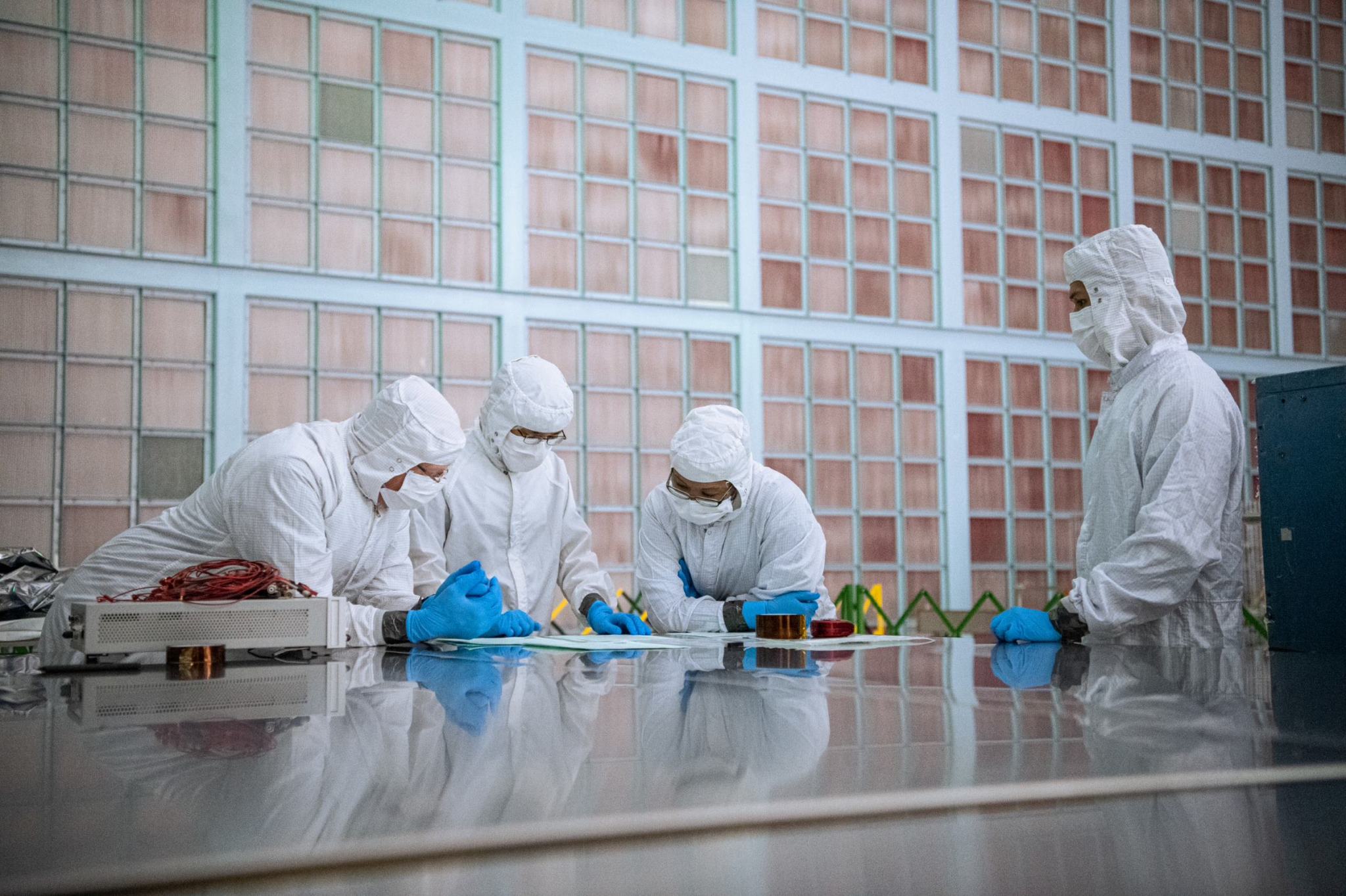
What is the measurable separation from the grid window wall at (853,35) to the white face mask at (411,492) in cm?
667

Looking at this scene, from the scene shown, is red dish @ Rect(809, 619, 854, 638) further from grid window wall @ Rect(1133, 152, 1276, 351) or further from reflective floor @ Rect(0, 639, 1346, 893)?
grid window wall @ Rect(1133, 152, 1276, 351)

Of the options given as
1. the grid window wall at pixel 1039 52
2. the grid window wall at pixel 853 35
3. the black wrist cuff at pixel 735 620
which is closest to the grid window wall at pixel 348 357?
the grid window wall at pixel 853 35

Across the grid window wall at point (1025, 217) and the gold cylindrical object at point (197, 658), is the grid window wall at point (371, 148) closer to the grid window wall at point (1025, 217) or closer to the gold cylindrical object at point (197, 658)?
the grid window wall at point (1025, 217)

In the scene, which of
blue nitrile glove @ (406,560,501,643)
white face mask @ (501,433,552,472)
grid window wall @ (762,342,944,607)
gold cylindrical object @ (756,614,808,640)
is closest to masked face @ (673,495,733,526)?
white face mask @ (501,433,552,472)

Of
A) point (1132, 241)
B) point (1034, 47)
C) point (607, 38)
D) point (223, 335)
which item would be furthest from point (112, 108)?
point (1034, 47)

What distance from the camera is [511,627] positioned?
3295 millimetres

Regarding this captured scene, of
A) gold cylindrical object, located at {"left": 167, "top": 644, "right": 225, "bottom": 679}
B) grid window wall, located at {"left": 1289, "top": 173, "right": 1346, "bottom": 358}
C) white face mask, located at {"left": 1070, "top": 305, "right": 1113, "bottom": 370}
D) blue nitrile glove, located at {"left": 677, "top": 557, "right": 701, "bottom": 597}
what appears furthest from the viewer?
grid window wall, located at {"left": 1289, "top": 173, "right": 1346, "bottom": 358}

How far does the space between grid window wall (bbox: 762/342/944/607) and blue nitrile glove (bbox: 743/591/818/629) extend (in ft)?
16.2

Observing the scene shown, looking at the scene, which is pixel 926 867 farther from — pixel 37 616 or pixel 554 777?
pixel 37 616

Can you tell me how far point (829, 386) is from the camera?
29.8 feet

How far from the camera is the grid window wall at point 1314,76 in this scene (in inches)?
416

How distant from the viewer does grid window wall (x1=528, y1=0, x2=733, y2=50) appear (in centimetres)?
843

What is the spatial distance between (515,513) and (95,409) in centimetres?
417

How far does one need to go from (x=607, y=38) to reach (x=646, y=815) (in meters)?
8.44
